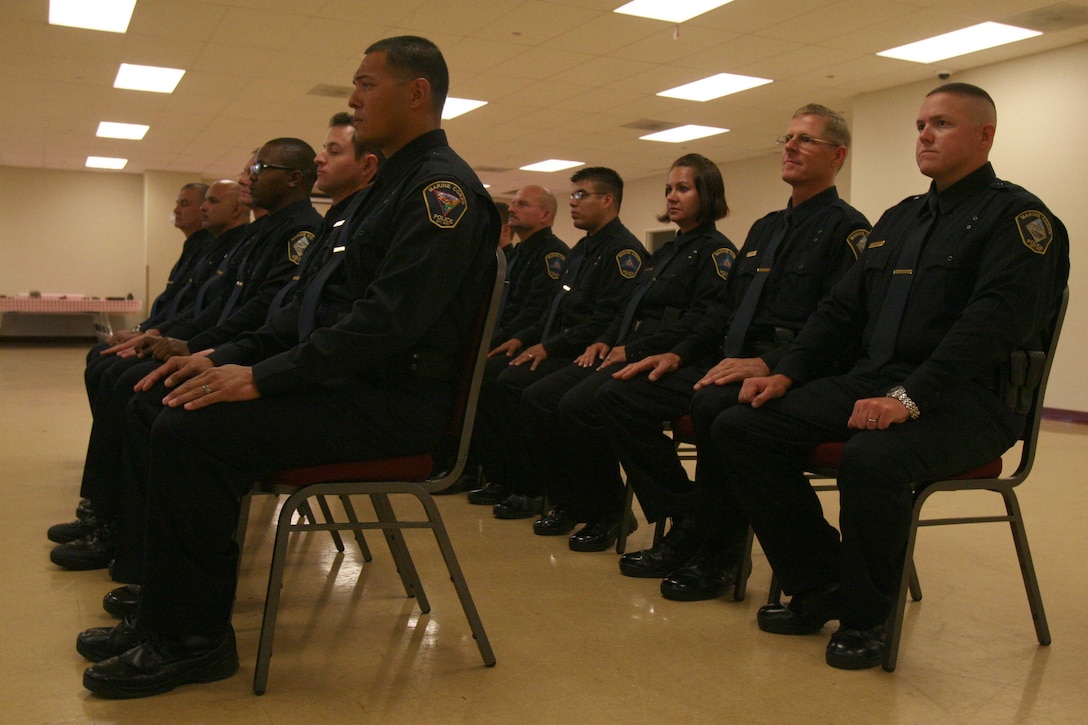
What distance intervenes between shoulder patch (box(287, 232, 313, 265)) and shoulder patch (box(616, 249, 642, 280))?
1.36 meters

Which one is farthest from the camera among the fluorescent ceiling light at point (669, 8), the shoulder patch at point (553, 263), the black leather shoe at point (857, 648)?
the fluorescent ceiling light at point (669, 8)

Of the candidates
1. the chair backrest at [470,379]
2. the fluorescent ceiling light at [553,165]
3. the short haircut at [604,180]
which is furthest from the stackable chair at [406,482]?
the fluorescent ceiling light at [553,165]

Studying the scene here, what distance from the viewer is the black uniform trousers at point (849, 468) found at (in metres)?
2.09

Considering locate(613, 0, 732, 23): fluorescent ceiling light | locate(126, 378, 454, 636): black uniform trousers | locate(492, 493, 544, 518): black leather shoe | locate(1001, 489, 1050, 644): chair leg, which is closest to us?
locate(126, 378, 454, 636): black uniform trousers

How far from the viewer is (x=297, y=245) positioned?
3066 millimetres

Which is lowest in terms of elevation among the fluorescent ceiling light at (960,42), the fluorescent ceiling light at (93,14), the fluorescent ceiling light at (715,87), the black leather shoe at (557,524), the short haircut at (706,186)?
the black leather shoe at (557,524)

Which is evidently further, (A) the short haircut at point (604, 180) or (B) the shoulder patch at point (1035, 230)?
(A) the short haircut at point (604, 180)

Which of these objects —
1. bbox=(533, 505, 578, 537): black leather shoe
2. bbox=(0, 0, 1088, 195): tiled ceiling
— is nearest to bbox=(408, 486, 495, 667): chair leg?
bbox=(533, 505, 578, 537): black leather shoe

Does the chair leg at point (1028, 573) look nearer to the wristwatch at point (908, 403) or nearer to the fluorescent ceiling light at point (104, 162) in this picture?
the wristwatch at point (908, 403)

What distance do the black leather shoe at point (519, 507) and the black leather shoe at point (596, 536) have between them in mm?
435

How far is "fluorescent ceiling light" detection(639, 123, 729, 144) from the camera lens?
36.4 feet

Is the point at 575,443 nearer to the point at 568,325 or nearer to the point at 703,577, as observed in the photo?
the point at 703,577

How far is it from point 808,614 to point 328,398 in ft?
4.32

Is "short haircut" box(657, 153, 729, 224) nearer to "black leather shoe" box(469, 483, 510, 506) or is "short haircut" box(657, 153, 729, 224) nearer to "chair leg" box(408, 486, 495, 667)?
"black leather shoe" box(469, 483, 510, 506)
